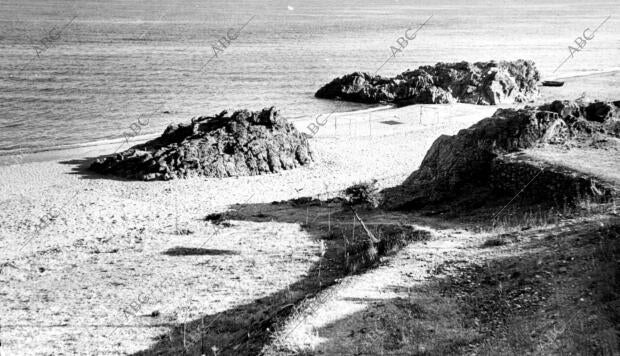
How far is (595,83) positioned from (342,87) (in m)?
22.7

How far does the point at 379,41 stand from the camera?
107 meters

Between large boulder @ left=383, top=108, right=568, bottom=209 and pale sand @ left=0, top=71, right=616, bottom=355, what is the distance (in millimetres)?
4093

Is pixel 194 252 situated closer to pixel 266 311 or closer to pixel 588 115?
pixel 266 311

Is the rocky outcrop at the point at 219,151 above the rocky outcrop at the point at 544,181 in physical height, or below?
below

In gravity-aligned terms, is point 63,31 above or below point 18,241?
above

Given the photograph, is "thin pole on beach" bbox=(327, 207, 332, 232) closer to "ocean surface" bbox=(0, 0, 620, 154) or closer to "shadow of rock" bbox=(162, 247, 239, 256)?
"shadow of rock" bbox=(162, 247, 239, 256)

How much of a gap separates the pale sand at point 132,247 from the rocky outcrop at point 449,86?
19.7 meters

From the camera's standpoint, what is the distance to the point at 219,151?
32.5 meters

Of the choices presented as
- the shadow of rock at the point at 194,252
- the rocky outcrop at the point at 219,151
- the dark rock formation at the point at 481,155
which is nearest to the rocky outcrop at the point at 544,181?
the dark rock formation at the point at 481,155

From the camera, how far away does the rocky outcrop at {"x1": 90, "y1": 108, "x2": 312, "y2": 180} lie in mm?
31375

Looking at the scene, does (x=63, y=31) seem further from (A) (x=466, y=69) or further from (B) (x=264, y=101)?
(A) (x=466, y=69)

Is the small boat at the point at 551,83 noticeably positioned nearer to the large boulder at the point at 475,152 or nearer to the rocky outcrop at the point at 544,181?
the large boulder at the point at 475,152

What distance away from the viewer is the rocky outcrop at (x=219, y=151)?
1235 inches

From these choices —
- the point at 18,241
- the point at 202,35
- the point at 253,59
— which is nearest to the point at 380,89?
the point at 253,59
